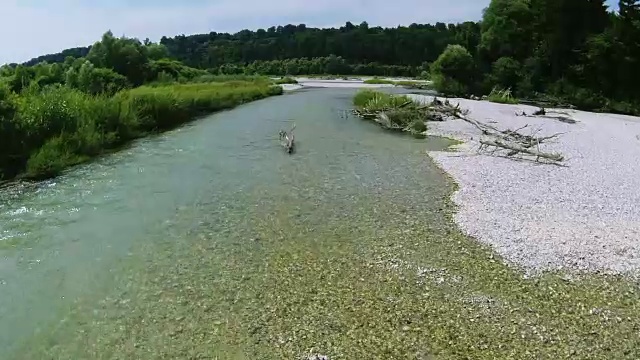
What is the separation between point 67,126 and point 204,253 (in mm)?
15034

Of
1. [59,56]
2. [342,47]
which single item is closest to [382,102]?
[59,56]

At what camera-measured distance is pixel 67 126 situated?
23.6m

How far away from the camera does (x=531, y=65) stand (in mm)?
58156

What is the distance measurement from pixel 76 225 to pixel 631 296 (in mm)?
13927

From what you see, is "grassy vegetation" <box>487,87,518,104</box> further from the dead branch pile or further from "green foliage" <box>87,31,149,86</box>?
"green foliage" <box>87,31,149,86</box>

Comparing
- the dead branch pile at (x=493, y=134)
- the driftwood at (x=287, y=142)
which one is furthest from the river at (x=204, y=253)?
the dead branch pile at (x=493, y=134)

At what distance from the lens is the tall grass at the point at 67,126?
66.1ft

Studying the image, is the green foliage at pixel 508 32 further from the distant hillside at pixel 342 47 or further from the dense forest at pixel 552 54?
the distant hillside at pixel 342 47

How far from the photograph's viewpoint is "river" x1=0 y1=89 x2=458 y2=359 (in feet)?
28.7

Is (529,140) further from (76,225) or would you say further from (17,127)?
(17,127)

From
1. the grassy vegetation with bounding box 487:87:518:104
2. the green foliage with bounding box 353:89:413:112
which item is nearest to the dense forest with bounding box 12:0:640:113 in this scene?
the grassy vegetation with bounding box 487:87:518:104

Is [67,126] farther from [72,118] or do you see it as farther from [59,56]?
[59,56]

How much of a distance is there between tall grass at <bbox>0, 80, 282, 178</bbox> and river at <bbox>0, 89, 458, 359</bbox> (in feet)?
4.24

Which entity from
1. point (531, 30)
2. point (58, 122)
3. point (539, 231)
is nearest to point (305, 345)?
point (539, 231)
